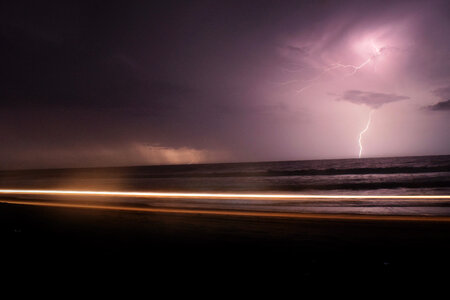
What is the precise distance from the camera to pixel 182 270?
7.51ft

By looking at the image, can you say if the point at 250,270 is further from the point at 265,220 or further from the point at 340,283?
the point at 265,220

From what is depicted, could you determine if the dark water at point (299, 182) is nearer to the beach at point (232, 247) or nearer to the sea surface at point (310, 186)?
the sea surface at point (310, 186)

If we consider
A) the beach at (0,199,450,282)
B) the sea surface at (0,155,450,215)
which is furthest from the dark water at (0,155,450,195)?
the beach at (0,199,450,282)

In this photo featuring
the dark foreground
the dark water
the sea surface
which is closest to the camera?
the dark foreground

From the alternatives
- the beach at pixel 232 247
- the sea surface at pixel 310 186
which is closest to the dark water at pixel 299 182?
the sea surface at pixel 310 186

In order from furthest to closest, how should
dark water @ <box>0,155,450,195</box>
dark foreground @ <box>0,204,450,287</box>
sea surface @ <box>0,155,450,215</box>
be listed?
dark water @ <box>0,155,450,195</box> < sea surface @ <box>0,155,450,215</box> < dark foreground @ <box>0,204,450,287</box>

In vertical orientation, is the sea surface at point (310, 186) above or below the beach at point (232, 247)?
below

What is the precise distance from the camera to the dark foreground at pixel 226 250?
2148mm

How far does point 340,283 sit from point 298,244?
36.3 inches

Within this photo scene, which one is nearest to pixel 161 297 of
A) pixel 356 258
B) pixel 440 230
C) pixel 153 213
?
pixel 356 258

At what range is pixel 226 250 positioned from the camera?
2.80m

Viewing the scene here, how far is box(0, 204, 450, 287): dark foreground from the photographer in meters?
2.15

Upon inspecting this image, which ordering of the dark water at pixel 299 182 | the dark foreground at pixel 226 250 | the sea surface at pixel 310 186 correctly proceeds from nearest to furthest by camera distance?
the dark foreground at pixel 226 250 → the sea surface at pixel 310 186 → the dark water at pixel 299 182

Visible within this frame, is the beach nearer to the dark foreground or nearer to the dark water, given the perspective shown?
the dark foreground
